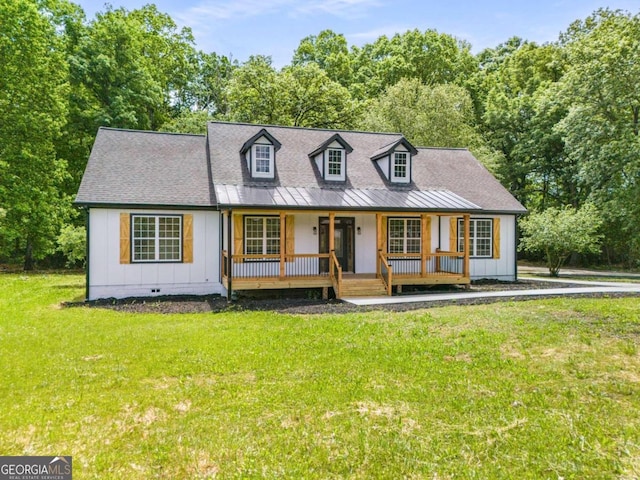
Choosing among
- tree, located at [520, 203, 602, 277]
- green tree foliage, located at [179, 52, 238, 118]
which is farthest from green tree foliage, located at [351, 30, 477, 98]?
tree, located at [520, 203, 602, 277]

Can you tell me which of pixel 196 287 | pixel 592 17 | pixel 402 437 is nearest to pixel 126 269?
pixel 196 287

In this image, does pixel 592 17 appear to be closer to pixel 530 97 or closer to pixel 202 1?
pixel 530 97

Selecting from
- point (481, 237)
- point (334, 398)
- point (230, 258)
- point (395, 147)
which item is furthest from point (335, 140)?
point (334, 398)

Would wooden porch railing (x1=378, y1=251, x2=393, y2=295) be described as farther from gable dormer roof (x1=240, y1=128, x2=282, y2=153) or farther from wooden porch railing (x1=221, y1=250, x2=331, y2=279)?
gable dormer roof (x1=240, y1=128, x2=282, y2=153)

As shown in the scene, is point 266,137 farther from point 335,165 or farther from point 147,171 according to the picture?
point 147,171

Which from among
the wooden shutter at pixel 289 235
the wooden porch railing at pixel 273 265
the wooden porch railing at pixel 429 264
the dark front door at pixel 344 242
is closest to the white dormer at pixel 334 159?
the dark front door at pixel 344 242

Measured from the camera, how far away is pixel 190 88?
39.4 m

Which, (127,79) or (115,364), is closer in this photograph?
(115,364)

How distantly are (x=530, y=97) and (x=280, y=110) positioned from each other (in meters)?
17.8

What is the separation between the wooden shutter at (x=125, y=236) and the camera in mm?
13531

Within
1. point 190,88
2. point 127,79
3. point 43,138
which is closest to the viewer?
point 43,138

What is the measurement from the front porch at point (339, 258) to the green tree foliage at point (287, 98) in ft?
51.2

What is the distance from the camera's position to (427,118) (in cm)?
2653

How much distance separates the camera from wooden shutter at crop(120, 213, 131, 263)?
13.5m
